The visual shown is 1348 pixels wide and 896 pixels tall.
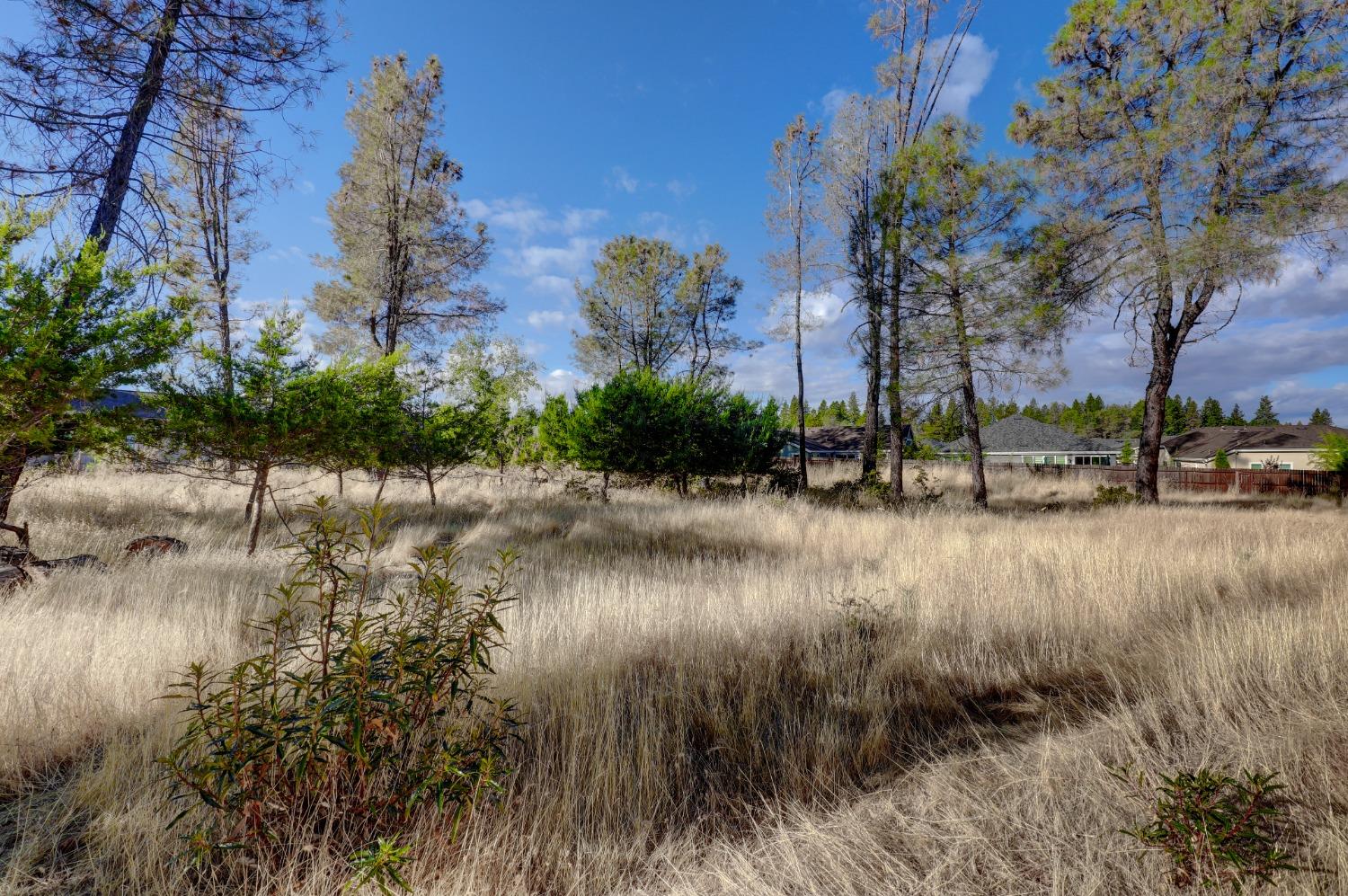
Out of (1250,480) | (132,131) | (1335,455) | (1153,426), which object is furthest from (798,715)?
(1335,455)

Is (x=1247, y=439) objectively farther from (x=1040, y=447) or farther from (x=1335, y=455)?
(x=1335, y=455)

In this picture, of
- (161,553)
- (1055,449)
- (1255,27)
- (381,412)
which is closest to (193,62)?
(381,412)

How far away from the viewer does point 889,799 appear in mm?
2109

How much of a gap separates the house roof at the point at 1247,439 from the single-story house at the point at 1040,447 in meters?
4.28

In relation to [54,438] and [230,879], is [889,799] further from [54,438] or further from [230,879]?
[54,438]

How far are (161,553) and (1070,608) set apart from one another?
377 inches

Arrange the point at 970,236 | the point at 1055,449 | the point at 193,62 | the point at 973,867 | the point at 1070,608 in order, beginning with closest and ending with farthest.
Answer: the point at 973,867
the point at 1070,608
the point at 193,62
the point at 970,236
the point at 1055,449

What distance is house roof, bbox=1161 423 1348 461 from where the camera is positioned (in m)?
34.1

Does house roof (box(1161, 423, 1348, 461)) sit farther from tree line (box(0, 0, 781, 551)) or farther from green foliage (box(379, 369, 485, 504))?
green foliage (box(379, 369, 485, 504))

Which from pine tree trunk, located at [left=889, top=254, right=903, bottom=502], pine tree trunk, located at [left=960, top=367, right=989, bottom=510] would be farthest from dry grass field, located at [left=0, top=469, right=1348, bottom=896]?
pine tree trunk, located at [left=889, top=254, right=903, bottom=502]

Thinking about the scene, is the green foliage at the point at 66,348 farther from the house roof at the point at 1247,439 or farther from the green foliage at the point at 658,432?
the house roof at the point at 1247,439

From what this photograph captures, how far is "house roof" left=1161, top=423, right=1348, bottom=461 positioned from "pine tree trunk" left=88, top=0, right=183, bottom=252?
162ft

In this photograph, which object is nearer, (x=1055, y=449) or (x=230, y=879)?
(x=230, y=879)

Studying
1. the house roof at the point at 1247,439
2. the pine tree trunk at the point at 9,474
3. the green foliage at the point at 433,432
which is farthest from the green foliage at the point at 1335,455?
the pine tree trunk at the point at 9,474
